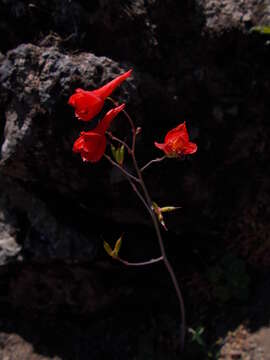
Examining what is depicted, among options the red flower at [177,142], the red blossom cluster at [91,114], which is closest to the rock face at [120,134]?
the red blossom cluster at [91,114]

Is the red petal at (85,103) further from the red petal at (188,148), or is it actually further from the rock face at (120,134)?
the rock face at (120,134)

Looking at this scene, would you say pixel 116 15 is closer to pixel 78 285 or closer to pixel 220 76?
pixel 220 76

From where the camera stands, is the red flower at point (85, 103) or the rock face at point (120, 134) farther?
the rock face at point (120, 134)

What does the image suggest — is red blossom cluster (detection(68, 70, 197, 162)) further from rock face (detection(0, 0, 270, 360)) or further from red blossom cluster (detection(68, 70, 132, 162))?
rock face (detection(0, 0, 270, 360))

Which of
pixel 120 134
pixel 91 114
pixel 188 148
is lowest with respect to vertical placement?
pixel 120 134

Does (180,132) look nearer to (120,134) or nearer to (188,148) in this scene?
(188,148)

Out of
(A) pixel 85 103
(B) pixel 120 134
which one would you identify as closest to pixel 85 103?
(A) pixel 85 103
